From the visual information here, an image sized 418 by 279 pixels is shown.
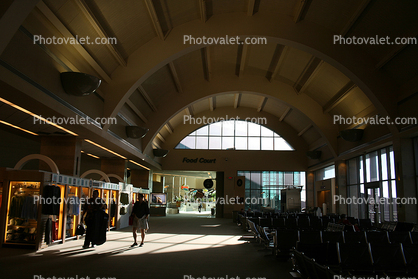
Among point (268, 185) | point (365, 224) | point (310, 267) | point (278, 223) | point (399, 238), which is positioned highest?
point (268, 185)

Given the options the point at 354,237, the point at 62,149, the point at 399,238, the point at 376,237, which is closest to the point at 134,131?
the point at 62,149

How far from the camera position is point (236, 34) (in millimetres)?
12828

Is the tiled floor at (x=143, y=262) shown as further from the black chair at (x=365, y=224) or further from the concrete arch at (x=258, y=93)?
the concrete arch at (x=258, y=93)

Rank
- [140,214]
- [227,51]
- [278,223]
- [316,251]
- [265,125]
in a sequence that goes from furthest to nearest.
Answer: [265,125], [227,51], [278,223], [140,214], [316,251]

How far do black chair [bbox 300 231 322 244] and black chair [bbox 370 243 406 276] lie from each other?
1.84 meters

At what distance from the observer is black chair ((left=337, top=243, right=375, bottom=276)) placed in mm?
5477

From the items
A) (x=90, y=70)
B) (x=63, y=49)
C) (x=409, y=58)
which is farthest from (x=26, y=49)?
(x=409, y=58)

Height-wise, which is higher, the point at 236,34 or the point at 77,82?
the point at 236,34

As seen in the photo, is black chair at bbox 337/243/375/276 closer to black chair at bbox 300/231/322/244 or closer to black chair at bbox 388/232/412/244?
black chair at bbox 300/231/322/244

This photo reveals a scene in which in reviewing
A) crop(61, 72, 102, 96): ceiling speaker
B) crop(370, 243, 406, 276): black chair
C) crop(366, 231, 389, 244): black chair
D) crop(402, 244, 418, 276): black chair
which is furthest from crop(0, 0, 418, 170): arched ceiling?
crop(370, 243, 406, 276): black chair

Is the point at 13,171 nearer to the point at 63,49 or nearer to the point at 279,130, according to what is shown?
the point at 63,49

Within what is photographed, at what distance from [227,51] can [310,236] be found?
1175cm

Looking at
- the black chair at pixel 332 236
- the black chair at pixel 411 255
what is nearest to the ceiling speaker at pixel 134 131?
the black chair at pixel 332 236

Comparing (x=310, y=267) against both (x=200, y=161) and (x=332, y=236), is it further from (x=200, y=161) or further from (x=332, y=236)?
(x=200, y=161)
